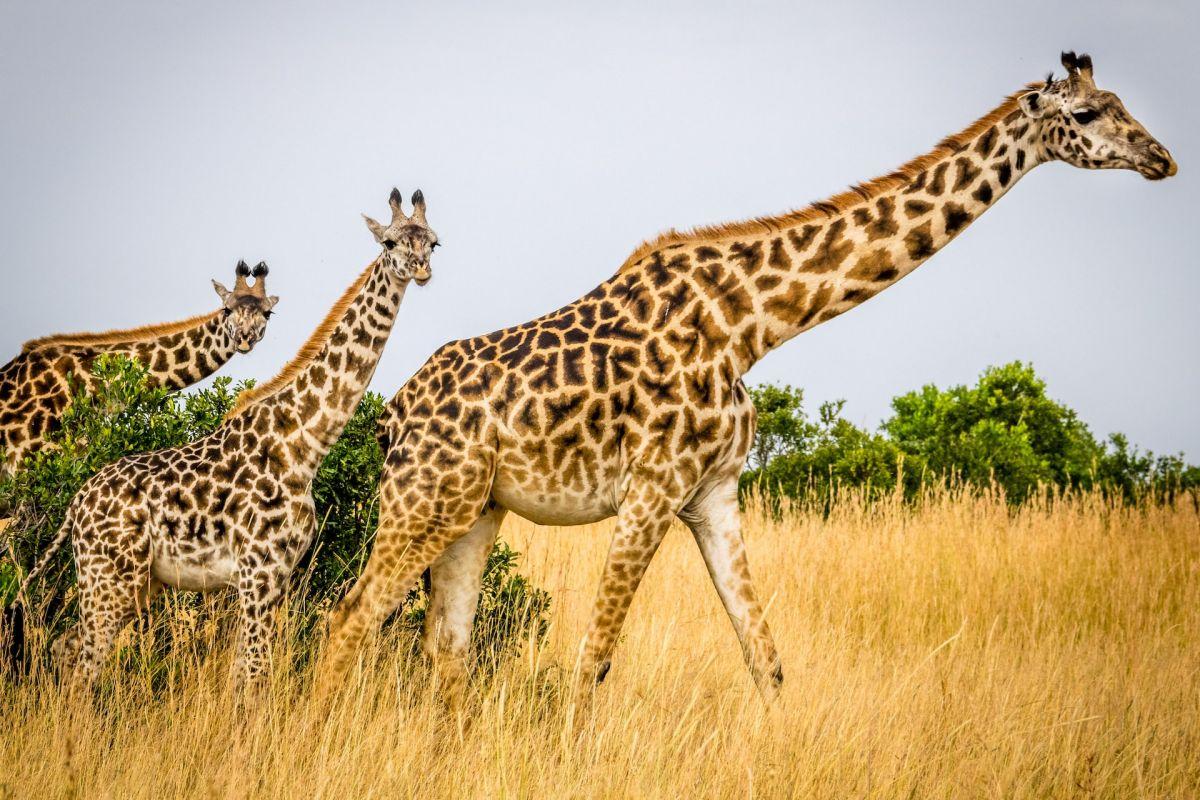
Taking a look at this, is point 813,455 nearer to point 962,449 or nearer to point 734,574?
point 962,449

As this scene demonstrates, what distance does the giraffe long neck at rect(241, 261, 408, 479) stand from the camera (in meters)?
6.64

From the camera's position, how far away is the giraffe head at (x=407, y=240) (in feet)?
20.8

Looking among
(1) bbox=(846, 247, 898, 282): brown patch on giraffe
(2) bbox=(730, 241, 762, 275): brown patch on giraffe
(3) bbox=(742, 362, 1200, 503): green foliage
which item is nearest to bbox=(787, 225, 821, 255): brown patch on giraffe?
(2) bbox=(730, 241, 762, 275): brown patch on giraffe

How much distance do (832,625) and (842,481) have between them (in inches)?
256

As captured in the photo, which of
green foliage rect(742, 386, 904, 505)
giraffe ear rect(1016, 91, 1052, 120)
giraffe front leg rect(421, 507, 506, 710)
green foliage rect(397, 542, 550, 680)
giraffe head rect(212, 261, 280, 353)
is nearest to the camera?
giraffe ear rect(1016, 91, 1052, 120)

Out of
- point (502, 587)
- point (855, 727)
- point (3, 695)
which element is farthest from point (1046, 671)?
point (3, 695)

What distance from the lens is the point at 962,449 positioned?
691 inches

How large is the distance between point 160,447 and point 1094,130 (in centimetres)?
621

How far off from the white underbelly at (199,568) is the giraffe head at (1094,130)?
5.00m

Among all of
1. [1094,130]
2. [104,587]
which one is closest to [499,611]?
[104,587]

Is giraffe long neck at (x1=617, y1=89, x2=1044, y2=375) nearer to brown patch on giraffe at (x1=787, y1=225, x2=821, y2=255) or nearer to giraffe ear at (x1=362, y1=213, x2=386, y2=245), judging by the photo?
brown patch on giraffe at (x1=787, y1=225, x2=821, y2=255)

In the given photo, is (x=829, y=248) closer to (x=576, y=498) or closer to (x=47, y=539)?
(x=576, y=498)

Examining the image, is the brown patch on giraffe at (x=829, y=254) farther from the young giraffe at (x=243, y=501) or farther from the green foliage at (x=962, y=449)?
the green foliage at (x=962, y=449)

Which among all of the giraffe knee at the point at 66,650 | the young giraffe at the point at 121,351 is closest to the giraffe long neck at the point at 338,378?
the giraffe knee at the point at 66,650
